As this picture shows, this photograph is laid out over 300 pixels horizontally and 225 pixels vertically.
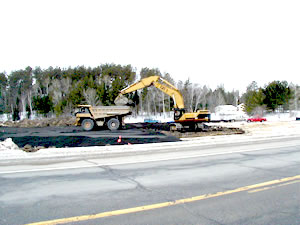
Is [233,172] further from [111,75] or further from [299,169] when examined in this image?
[111,75]

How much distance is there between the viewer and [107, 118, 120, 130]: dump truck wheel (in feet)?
70.6

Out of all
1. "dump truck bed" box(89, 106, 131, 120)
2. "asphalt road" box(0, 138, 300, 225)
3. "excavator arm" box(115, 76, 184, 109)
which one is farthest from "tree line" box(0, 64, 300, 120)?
"asphalt road" box(0, 138, 300, 225)

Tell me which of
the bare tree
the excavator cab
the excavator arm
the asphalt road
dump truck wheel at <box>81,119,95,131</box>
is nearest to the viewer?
the asphalt road

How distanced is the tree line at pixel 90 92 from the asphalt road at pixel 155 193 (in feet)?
139

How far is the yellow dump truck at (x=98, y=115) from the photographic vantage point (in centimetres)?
2148

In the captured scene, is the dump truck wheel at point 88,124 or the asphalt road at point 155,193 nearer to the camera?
the asphalt road at point 155,193

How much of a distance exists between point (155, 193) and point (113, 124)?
16.4 meters

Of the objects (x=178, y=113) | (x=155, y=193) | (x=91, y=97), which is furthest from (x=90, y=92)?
(x=155, y=193)

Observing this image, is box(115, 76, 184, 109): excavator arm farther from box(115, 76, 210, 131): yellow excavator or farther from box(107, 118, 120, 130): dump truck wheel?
box(107, 118, 120, 130): dump truck wheel

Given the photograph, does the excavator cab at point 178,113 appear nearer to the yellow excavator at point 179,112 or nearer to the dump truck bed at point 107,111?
the yellow excavator at point 179,112

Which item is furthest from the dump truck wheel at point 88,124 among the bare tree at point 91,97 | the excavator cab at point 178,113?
the bare tree at point 91,97

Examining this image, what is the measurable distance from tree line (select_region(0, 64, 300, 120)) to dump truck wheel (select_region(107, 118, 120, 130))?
29.9 meters

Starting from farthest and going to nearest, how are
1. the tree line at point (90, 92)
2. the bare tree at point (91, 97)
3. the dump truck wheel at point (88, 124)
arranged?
1. the tree line at point (90, 92)
2. the bare tree at point (91, 97)
3. the dump truck wheel at point (88, 124)

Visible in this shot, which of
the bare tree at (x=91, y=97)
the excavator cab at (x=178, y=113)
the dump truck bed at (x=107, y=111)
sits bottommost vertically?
the excavator cab at (x=178, y=113)
